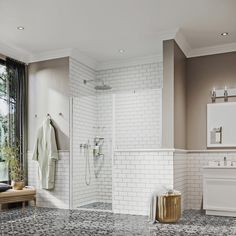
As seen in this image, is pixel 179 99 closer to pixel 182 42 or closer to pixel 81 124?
pixel 182 42

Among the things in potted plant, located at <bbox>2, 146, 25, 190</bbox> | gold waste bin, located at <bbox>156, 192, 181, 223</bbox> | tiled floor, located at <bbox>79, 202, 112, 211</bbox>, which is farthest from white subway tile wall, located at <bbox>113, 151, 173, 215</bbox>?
potted plant, located at <bbox>2, 146, 25, 190</bbox>

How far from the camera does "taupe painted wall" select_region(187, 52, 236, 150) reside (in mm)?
5867

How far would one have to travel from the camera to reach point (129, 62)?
267 inches

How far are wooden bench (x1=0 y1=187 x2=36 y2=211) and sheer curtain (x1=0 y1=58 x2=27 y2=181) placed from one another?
2.34 ft

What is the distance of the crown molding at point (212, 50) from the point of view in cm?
584

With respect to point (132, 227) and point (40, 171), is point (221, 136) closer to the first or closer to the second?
point (132, 227)

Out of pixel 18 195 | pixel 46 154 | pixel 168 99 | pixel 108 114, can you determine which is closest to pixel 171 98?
pixel 168 99

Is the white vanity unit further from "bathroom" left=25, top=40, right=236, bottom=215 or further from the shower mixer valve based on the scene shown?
the shower mixer valve

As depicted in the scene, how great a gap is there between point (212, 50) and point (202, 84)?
63cm

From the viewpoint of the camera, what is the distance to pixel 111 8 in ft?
14.5

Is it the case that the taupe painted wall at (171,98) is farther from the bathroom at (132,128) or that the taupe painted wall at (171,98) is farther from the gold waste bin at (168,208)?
the gold waste bin at (168,208)

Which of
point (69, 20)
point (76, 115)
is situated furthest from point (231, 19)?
point (76, 115)

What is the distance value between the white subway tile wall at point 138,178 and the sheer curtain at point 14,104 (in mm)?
2014

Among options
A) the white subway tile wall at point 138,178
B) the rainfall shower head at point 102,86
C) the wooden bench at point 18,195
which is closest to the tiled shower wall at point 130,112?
the rainfall shower head at point 102,86
